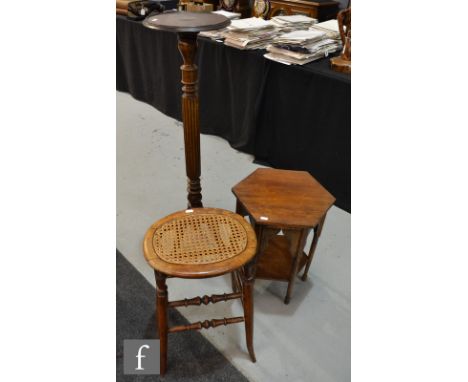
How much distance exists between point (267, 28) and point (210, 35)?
0.43 m

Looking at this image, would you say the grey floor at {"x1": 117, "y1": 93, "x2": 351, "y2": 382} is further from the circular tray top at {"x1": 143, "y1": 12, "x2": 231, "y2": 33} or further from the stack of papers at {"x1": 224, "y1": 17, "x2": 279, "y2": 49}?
the circular tray top at {"x1": 143, "y1": 12, "x2": 231, "y2": 33}

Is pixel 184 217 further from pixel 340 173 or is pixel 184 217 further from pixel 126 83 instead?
pixel 126 83

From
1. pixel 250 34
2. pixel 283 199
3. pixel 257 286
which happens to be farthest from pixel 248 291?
pixel 250 34

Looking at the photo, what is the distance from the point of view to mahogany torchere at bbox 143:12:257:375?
3.89ft

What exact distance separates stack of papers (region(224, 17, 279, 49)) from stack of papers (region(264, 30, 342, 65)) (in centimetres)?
15

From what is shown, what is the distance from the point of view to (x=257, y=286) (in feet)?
6.01

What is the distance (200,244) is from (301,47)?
4.93 feet

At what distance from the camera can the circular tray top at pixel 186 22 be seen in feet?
4.24

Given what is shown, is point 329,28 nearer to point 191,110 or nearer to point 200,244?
point 191,110

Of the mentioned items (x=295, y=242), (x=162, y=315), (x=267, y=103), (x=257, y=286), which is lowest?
(x=257, y=286)

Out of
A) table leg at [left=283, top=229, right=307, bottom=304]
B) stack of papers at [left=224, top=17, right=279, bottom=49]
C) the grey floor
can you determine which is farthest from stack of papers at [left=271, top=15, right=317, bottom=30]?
table leg at [left=283, top=229, right=307, bottom=304]

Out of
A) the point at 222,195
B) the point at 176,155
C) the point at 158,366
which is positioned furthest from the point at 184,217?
the point at 176,155

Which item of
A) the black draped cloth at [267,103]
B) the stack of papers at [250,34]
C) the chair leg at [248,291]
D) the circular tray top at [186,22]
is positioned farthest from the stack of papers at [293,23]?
the chair leg at [248,291]

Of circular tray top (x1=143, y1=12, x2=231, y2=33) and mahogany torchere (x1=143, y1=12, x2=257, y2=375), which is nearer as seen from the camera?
mahogany torchere (x1=143, y1=12, x2=257, y2=375)
